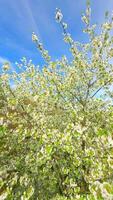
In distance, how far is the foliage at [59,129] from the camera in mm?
7469

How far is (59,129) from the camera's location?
44.2ft

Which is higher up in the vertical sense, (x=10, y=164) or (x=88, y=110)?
(x=88, y=110)

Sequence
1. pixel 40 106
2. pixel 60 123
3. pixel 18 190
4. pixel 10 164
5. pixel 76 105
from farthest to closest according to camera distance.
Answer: pixel 76 105 → pixel 60 123 → pixel 40 106 → pixel 10 164 → pixel 18 190

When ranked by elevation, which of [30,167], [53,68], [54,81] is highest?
[53,68]

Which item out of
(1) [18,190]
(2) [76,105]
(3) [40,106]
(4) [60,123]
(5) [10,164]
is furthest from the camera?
(2) [76,105]

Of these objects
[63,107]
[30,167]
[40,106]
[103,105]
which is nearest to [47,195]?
[30,167]

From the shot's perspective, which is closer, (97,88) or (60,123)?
(60,123)

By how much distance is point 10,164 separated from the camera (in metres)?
9.23

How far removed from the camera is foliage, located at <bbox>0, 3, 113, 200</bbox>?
7469 millimetres

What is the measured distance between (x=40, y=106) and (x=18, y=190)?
5.41 meters

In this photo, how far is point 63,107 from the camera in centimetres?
1523

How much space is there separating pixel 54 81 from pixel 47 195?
6.93 m

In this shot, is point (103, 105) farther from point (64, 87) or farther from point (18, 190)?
point (18, 190)

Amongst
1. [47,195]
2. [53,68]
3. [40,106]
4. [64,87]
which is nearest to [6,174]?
[47,195]
